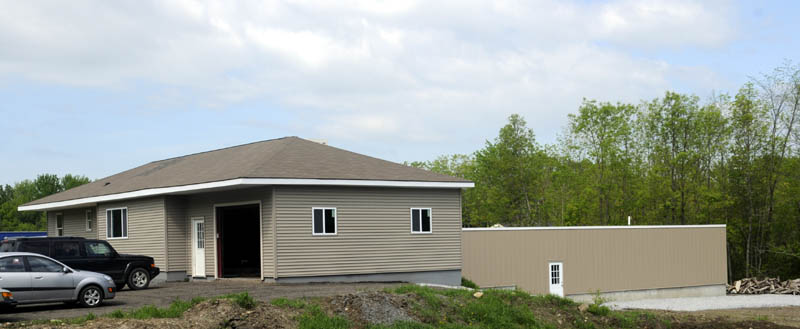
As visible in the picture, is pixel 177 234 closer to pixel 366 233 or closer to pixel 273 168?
pixel 273 168

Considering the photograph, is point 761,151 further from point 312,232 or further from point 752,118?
point 312,232

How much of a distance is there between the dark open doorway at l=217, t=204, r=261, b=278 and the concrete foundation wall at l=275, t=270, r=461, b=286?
3159 millimetres

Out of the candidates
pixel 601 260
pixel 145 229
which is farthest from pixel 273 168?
pixel 601 260

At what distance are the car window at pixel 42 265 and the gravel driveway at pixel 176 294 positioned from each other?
839mm

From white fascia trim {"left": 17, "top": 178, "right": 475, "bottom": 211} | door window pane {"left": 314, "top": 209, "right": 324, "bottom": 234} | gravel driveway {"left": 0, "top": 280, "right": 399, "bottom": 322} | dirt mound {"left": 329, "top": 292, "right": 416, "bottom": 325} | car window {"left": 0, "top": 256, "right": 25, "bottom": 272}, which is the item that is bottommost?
gravel driveway {"left": 0, "top": 280, "right": 399, "bottom": 322}

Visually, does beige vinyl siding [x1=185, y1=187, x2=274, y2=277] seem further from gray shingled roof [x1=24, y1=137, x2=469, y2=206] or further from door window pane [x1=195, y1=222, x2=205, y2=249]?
gray shingled roof [x1=24, y1=137, x2=469, y2=206]

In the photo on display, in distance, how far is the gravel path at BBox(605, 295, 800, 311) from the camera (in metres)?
27.4

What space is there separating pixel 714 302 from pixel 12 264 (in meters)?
23.7

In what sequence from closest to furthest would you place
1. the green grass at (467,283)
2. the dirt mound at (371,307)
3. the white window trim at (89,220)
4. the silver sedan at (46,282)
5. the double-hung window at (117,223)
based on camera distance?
the dirt mound at (371,307), the silver sedan at (46,282), the green grass at (467,283), the double-hung window at (117,223), the white window trim at (89,220)

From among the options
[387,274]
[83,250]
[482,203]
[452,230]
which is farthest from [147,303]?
[482,203]

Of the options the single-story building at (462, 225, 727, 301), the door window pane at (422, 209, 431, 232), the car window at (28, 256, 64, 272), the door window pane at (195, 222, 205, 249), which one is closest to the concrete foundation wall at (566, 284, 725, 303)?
the single-story building at (462, 225, 727, 301)

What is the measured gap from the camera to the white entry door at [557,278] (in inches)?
1152

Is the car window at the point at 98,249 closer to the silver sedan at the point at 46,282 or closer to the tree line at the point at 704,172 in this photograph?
the silver sedan at the point at 46,282

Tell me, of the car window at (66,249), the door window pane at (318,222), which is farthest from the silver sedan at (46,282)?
the door window pane at (318,222)
